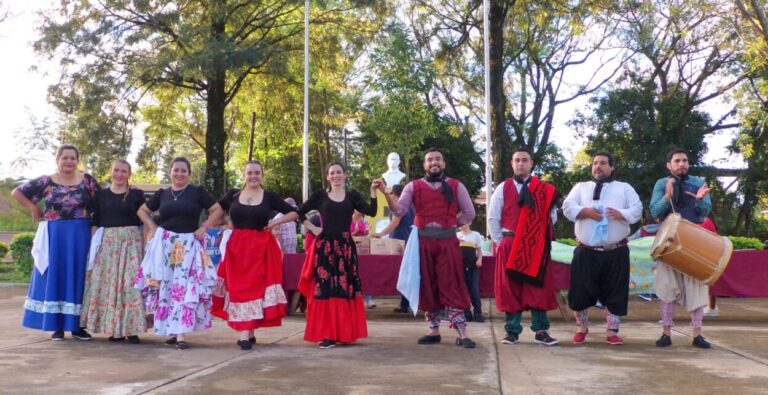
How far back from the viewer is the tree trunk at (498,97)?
16172mm

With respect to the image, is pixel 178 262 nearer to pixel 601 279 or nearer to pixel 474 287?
pixel 474 287

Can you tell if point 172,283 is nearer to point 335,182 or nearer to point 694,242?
point 335,182

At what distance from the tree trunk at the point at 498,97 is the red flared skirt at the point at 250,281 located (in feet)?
32.3

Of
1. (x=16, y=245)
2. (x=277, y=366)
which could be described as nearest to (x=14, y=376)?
(x=277, y=366)

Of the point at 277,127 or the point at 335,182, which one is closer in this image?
the point at 335,182

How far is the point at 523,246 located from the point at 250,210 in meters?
2.51

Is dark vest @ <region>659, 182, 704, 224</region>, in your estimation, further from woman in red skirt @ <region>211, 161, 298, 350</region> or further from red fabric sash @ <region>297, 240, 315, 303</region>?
woman in red skirt @ <region>211, 161, 298, 350</region>

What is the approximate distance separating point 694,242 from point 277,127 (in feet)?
78.9

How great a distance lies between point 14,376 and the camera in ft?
16.7

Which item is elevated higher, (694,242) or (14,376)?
(694,242)

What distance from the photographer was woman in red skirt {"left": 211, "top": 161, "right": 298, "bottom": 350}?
22.0 feet

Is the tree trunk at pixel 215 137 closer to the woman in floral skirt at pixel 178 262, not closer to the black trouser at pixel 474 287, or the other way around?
the black trouser at pixel 474 287

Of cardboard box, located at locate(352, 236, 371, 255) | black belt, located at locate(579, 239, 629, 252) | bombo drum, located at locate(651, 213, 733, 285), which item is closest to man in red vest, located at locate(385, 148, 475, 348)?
black belt, located at locate(579, 239, 629, 252)

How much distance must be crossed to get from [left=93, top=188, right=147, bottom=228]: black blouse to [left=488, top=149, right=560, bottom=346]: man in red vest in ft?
11.2
